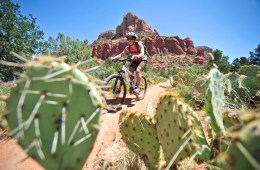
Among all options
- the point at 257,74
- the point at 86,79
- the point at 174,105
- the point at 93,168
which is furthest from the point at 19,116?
the point at 257,74

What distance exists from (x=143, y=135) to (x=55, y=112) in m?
1.30

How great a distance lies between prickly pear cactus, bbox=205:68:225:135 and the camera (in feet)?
5.17

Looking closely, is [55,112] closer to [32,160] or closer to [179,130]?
[179,130]

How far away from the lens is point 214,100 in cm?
161

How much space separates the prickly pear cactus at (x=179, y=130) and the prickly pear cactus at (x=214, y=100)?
0.12m

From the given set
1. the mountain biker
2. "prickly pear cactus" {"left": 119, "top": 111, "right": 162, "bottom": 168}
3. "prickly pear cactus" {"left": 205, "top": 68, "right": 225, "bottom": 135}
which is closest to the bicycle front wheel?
the mountain biker

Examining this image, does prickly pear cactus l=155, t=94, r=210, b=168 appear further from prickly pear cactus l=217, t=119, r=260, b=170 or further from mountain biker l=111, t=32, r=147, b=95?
mountain biker l=111, t=32, r=147, b=95

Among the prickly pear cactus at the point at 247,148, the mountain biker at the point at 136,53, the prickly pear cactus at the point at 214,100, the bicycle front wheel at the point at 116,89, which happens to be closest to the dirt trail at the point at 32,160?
the bicycle front wheel at the point at 116,89

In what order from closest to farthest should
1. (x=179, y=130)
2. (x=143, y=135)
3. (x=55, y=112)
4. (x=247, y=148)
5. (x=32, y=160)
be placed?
(x=247, y=148), (x=55, y=112), (x=179, y=130), (x=143, y=135), (x=32, y=160)

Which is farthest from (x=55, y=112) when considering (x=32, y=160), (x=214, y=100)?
(x=32, y=160)

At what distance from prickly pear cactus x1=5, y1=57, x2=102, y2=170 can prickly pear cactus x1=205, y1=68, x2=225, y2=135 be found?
83cm

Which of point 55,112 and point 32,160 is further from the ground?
point 55,112

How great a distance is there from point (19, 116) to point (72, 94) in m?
0.25

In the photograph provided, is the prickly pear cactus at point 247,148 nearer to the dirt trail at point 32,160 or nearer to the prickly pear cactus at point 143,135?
the prickly pear cactus at point 143,135
